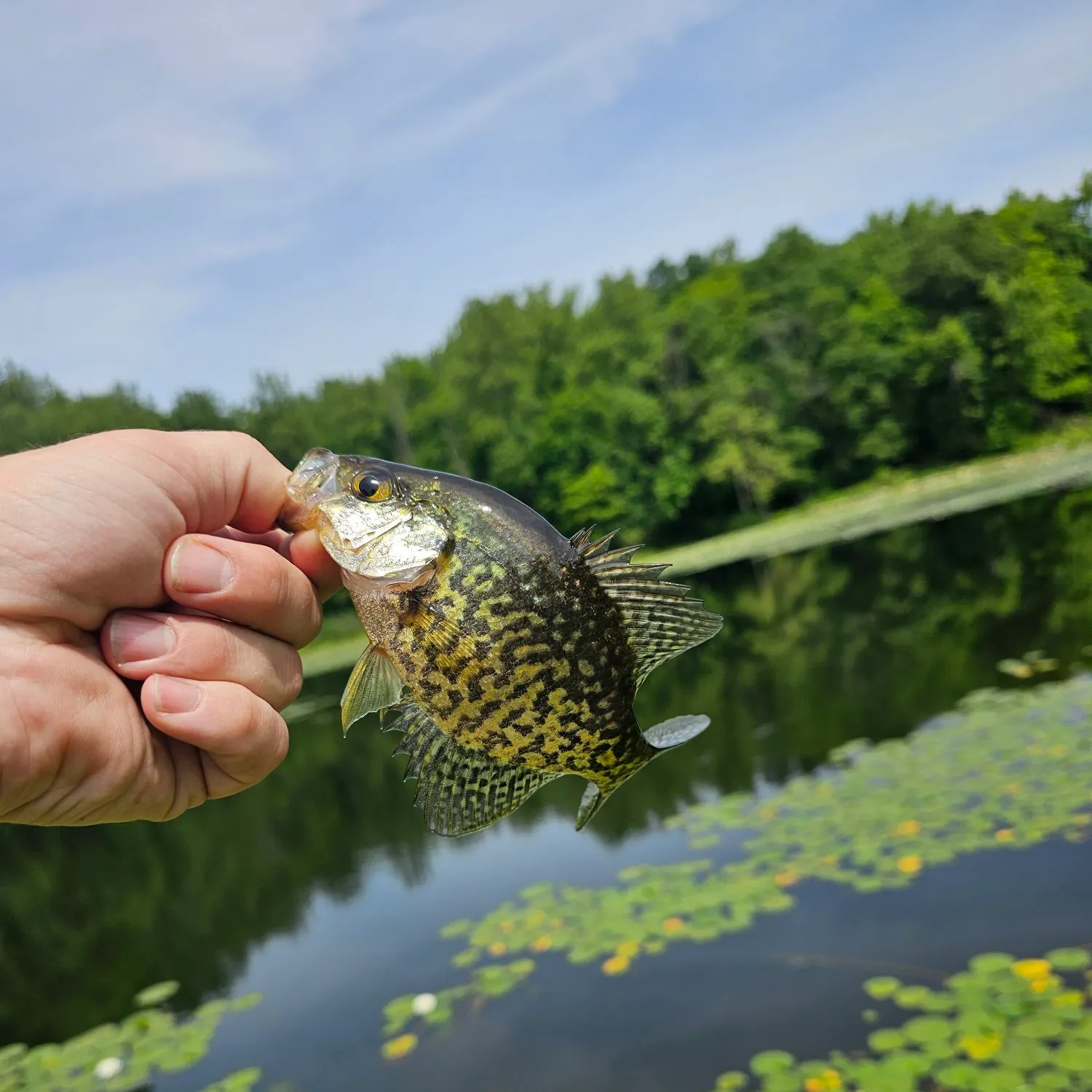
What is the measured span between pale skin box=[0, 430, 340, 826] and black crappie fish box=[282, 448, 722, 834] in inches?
13.5

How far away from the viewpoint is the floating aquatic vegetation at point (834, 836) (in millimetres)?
7562

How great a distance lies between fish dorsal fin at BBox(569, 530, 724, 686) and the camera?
2176 mm

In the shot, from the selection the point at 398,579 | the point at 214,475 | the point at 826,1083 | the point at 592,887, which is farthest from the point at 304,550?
the point at 592,887

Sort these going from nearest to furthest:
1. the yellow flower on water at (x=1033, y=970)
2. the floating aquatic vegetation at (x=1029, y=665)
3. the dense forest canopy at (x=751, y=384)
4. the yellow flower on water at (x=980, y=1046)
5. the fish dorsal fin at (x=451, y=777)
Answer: the fish dorsal fin at (x=451, y=777)
the yellow flower on water at (x=980, y=1046)
the yellow flower on water at (x=1033, y=970)
the floating aquatic vegetation at (x=1029, y=665)
the dense forest canopy at (x=751, y=384)

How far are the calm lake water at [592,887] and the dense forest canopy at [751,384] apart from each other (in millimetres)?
20432

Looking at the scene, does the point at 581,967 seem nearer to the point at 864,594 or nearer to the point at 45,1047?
the point at 45,1047

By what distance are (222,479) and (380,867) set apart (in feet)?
33.6

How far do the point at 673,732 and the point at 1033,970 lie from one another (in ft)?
15.9

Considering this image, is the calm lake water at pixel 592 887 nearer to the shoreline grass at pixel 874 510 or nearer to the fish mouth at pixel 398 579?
the fish mouth at pixel 398 579

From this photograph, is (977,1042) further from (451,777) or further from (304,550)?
(304,550)

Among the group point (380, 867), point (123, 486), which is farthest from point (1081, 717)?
point (123, 486)

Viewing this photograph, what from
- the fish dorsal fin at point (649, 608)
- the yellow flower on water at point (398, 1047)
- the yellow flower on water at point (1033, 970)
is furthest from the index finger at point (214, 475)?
the yellow flower on water at point (398, 1047)

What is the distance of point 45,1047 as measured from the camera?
866cm

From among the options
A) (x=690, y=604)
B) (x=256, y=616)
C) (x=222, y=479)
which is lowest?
(x=690, y=604)
